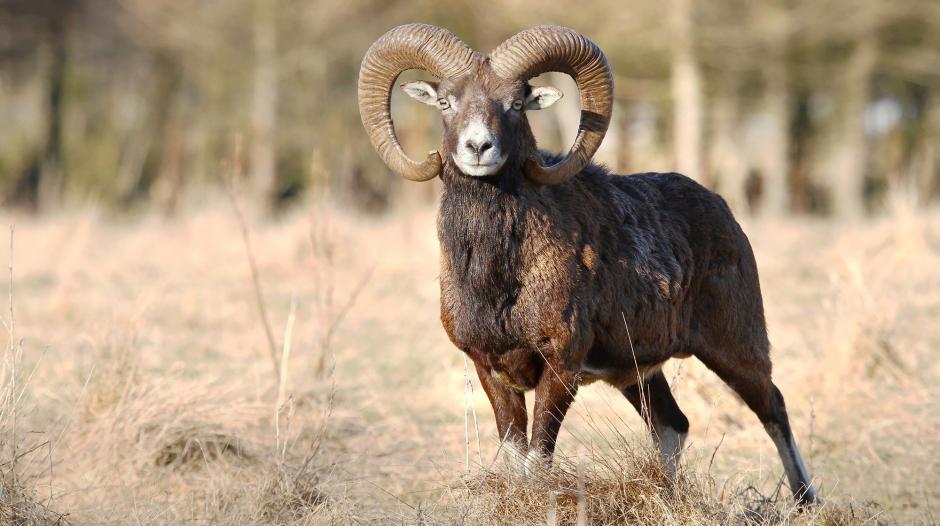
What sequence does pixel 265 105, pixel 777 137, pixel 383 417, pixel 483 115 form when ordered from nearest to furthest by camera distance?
1. pixel 483 115
2. pixel 383 417
3. pixel 265 105
4. pixel 777 137

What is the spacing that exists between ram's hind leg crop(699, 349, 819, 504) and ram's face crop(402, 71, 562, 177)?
5.96ft

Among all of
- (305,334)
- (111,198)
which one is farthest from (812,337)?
(111,198)

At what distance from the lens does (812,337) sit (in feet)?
35.3

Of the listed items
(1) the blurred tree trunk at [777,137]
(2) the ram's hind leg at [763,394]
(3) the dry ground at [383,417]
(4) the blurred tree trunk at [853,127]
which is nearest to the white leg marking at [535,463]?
(3) the dry ground at [383,417]

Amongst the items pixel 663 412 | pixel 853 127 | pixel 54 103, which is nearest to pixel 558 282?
pixel 663 412

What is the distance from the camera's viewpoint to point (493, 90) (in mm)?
5625

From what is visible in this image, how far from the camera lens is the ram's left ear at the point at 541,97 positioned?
5.79 meters

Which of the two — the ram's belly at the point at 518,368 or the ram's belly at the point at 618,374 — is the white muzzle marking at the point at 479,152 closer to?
the ram's belly at the point at 518,368

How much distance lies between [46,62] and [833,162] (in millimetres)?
24772

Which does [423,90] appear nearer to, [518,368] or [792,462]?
[518,368]

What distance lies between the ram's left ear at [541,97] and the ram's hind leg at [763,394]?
5.74 ft

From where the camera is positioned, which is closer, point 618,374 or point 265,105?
point 618,374

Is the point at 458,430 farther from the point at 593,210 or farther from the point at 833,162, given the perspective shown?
the point at 833,162

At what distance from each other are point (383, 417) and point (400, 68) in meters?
3.63
